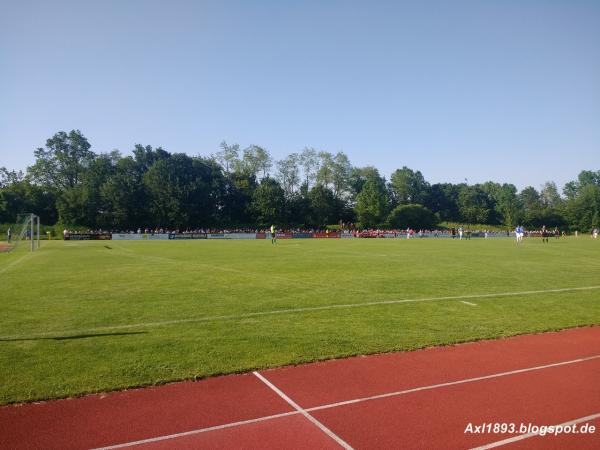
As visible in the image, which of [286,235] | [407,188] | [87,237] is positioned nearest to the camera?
[87,237]

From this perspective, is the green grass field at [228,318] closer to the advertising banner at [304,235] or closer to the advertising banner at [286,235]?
the advertising banner at [286,235]

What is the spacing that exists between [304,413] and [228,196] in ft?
288

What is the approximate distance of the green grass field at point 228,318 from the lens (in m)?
7.15

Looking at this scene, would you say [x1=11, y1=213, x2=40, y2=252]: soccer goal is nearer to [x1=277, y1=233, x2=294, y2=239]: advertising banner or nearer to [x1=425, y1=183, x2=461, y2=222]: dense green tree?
[x1=277, y1=233, x2=294, y2=239]: advertising banner

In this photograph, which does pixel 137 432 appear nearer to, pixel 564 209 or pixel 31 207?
pixel 31 207

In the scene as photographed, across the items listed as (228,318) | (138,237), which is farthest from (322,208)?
(228,318)

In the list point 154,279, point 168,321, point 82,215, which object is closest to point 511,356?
point 168,321

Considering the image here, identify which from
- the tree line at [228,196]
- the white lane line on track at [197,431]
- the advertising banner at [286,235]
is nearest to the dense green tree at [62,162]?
the tree line at [228,196]

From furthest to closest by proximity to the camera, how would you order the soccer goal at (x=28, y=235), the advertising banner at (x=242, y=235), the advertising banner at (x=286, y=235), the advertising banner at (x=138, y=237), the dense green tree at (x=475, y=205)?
the dense green tree at (x=475, y=205), the advertising banner at (x=286, y=235), the advertising banner at (x=242, y=235), the advertising banner at (x=138, y=237), the soccer goal at (x=28, y=235)

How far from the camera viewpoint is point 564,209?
376ft

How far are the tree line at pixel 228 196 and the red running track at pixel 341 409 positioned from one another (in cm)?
7643

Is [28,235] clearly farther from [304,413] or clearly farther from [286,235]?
[304,413]

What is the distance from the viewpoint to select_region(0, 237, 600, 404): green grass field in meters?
7.15

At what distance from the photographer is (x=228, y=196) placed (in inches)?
3593
